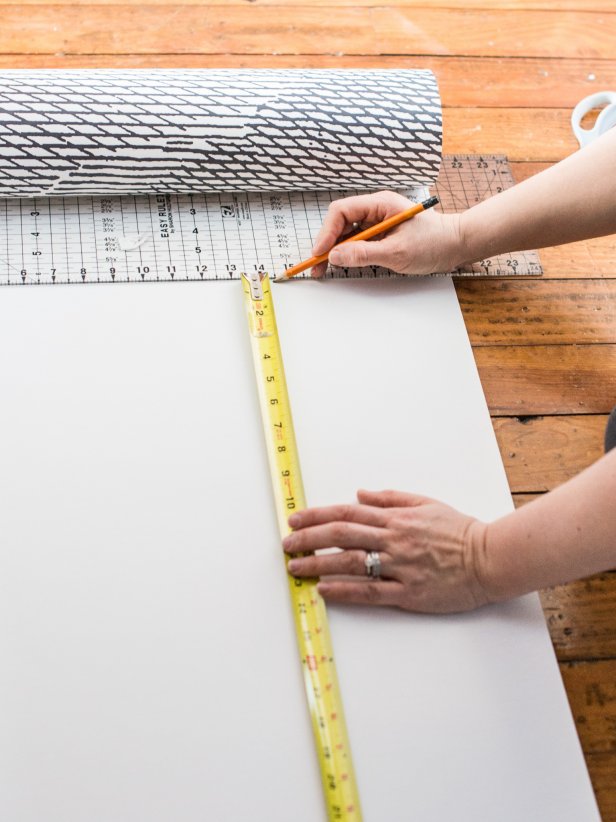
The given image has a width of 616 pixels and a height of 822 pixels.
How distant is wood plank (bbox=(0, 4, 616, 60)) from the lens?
53.7 inches

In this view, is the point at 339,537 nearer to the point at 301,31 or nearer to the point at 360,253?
the point at 360,253

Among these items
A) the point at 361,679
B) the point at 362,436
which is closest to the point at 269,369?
the point at 362,436

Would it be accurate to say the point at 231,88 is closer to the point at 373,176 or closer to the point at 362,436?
the point at 373,176

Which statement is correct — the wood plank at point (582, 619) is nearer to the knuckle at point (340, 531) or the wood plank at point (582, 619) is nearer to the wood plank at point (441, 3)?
the knuckle at point (340, 531)

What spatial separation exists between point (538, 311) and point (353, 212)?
1.14 ft

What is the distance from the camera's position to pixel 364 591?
0.94 m

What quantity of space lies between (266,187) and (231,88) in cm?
15

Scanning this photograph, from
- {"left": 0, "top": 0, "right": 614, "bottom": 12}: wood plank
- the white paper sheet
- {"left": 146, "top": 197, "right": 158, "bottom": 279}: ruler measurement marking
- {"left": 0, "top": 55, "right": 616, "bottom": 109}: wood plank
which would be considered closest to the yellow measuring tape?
the white paper sheet

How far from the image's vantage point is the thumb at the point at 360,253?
114 centimetres

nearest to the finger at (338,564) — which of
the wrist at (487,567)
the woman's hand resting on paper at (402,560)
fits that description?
the woman's hand resting on paper at (402,560)

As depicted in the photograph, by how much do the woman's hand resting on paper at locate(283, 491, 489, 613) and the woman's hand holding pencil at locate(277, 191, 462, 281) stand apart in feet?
1.32

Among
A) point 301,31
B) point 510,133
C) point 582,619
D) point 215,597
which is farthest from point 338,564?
point 301,31

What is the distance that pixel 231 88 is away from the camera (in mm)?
1184

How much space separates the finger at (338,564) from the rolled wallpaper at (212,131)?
604 mm
